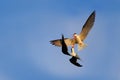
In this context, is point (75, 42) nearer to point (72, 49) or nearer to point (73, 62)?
point (72, 49)

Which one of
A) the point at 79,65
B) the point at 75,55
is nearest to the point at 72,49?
the point at 75,55

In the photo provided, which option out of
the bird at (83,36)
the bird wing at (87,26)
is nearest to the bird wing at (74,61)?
the bird at (83,36)

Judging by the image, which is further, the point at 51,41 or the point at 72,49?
the point at 51,41

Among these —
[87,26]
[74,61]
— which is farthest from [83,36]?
[74,61]

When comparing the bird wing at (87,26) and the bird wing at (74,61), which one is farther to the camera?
the bird wing at (87,26)

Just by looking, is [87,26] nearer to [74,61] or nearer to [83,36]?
[83,36]

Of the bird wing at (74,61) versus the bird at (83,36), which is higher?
the bird at (83,36)

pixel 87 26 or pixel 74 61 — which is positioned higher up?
pixel 87 26

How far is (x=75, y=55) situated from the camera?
879cm

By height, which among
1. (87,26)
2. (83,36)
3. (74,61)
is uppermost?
(87,26)

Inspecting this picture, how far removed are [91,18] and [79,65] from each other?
274 centimetres

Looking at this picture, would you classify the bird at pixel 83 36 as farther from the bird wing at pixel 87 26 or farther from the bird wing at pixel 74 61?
the bird wing at pixel 74 61

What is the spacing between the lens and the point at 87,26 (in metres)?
10.5

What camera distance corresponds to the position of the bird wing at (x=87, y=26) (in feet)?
33.1
